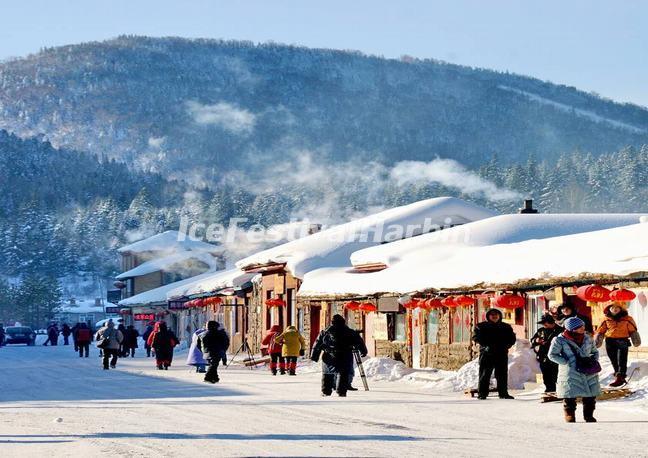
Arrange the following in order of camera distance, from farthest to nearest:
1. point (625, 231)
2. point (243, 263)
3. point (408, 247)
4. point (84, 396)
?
1. point (243, 263)
2. point (408, 247)
3. point (625, 231)
4. point (84, 396)

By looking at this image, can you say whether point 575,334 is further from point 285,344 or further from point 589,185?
point 589,185

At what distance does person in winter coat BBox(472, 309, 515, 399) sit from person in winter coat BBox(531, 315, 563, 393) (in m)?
0.60

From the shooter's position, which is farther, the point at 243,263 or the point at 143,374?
the point at 243,263

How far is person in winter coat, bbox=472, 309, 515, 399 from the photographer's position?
21672 mm

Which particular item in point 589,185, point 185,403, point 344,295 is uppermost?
point 589,185

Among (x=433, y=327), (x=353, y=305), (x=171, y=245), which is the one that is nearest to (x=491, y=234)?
(x=353, y=305)

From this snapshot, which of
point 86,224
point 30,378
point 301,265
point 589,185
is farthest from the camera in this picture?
point 86,224

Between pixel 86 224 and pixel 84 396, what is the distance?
578ft

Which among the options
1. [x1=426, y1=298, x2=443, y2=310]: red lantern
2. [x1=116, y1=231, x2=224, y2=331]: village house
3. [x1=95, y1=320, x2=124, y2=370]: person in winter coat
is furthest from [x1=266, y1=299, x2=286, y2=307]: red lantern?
[x1=116, y1=231, x2=224, y2=331]: village house

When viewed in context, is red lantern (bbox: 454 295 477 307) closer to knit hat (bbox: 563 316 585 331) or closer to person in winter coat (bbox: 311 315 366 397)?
person in winter coat (bbox: 311 315 366 397)

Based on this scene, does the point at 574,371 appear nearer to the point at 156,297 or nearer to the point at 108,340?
the point at 108,340

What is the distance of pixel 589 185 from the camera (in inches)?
4985

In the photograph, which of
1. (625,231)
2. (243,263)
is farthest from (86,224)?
(625,231)

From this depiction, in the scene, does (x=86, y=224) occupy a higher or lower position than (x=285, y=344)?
higher
